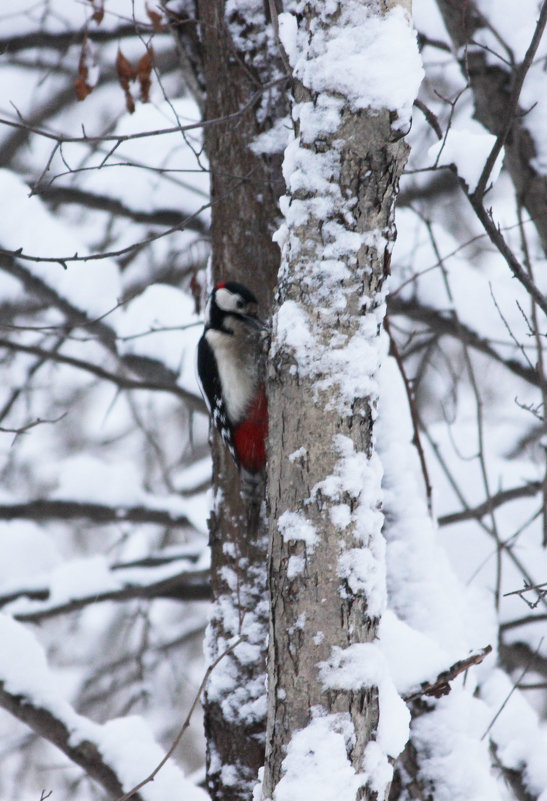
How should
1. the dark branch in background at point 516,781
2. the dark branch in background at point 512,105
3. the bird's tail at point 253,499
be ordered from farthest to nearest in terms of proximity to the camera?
the dark branch in background at point 516,781 < the bird's tail at point 253,499 < the dark branch in background at point 512,105

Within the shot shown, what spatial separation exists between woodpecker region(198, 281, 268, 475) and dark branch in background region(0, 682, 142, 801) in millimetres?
959

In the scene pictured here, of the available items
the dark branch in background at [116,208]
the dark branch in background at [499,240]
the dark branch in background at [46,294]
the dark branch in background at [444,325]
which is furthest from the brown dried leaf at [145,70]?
the dark branch in background at [116,208]

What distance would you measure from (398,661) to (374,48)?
1.55 meters

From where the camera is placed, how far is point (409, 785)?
2781 mm

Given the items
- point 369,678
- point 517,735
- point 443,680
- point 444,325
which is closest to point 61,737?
point 443,680

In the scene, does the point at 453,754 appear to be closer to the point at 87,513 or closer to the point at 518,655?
the point at 518,655

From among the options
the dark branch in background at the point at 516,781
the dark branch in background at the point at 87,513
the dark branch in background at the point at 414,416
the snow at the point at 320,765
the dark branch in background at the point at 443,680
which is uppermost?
the dark branch in background at the point at 87,513

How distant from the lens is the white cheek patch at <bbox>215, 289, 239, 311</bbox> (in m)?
2.90

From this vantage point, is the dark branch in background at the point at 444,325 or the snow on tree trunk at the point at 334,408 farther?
the dark branch in background at the point at 444,325

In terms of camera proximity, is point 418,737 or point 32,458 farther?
point 32,458

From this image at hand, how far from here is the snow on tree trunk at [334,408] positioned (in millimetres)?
1610

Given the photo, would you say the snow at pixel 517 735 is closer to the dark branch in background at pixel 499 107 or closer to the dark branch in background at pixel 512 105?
the dark branch in background at pixel 512 105

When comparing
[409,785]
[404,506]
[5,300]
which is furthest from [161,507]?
[409,785]

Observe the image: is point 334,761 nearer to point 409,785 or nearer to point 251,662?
point 251,662
